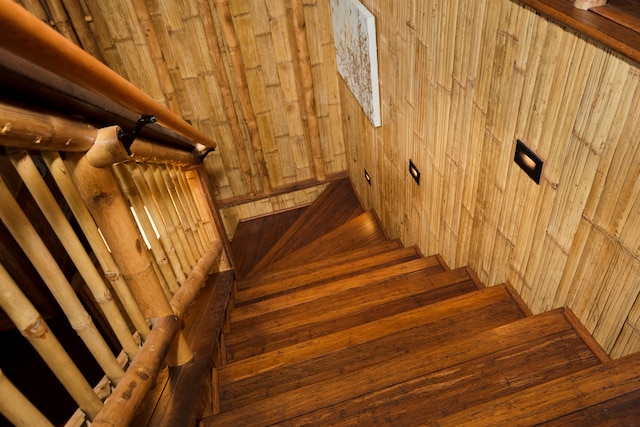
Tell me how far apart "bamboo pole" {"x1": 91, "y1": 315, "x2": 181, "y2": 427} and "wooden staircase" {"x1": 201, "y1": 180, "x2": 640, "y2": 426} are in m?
0.31

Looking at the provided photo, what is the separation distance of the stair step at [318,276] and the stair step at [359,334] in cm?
89

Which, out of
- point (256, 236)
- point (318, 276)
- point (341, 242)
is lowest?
point (256, 236)

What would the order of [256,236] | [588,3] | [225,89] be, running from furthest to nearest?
[256,236] < [225,89] < [588,3]

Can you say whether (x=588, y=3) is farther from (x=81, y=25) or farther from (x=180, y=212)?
(x=81, y=25)

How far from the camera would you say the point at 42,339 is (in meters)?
1.03

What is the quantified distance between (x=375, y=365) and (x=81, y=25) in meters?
3.65

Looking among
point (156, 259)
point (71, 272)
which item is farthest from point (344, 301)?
point (71, 272)

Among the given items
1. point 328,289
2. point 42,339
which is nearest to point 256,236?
point 328,289

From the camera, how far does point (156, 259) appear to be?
1.78 m

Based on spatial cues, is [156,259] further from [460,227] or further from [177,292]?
[460,227]

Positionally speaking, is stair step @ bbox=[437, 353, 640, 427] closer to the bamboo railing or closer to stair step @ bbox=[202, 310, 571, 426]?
stair step @ bbox=[202, 310, 571, 426]

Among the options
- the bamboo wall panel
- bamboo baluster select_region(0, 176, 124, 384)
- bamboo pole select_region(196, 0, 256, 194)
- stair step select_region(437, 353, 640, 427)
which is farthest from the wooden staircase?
bamboo pole select_region(196, 0, 256, 194)

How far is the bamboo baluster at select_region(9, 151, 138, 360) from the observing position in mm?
1035

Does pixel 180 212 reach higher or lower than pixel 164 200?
lower
